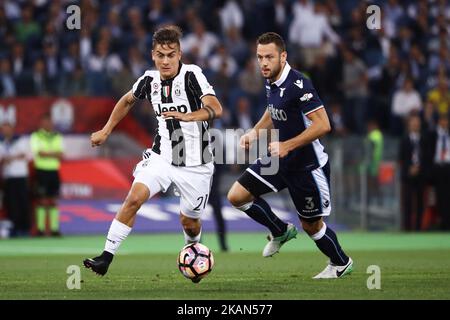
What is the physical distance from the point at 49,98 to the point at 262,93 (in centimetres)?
456

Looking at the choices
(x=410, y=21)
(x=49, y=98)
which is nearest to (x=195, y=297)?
(x=49, y=98)

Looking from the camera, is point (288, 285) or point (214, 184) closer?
point (288, 285)

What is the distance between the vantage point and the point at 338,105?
23.2 m

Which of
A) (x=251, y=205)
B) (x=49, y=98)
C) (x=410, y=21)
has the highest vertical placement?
(x=410, y=21)

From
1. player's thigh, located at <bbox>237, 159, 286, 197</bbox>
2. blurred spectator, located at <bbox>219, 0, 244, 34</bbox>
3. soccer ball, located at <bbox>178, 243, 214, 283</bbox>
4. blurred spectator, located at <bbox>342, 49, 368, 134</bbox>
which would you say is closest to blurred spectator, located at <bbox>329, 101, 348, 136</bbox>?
blurred spectator, located at <bbox>342, 49, 368, 134</bbox>

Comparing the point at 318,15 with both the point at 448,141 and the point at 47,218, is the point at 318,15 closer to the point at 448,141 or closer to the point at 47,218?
the point at 448,141

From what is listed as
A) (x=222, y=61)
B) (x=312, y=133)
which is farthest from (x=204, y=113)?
(x=222, y=61)

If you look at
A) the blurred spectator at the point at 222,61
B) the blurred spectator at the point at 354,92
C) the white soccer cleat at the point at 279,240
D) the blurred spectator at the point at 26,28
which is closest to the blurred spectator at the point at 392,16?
the blurred spectator at the point at 354,92

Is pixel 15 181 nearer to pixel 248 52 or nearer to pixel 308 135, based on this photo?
pixel 248 52

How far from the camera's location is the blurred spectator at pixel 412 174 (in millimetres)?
21000

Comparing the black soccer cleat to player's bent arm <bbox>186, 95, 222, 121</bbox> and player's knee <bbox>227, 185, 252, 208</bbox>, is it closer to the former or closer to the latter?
player's bent arm <bbox>186, 95, 222, 121</bbox>

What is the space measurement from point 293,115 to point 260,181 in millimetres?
812

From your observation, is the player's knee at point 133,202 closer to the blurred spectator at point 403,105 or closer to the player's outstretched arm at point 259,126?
the player's outstretched arm at point 259,126
